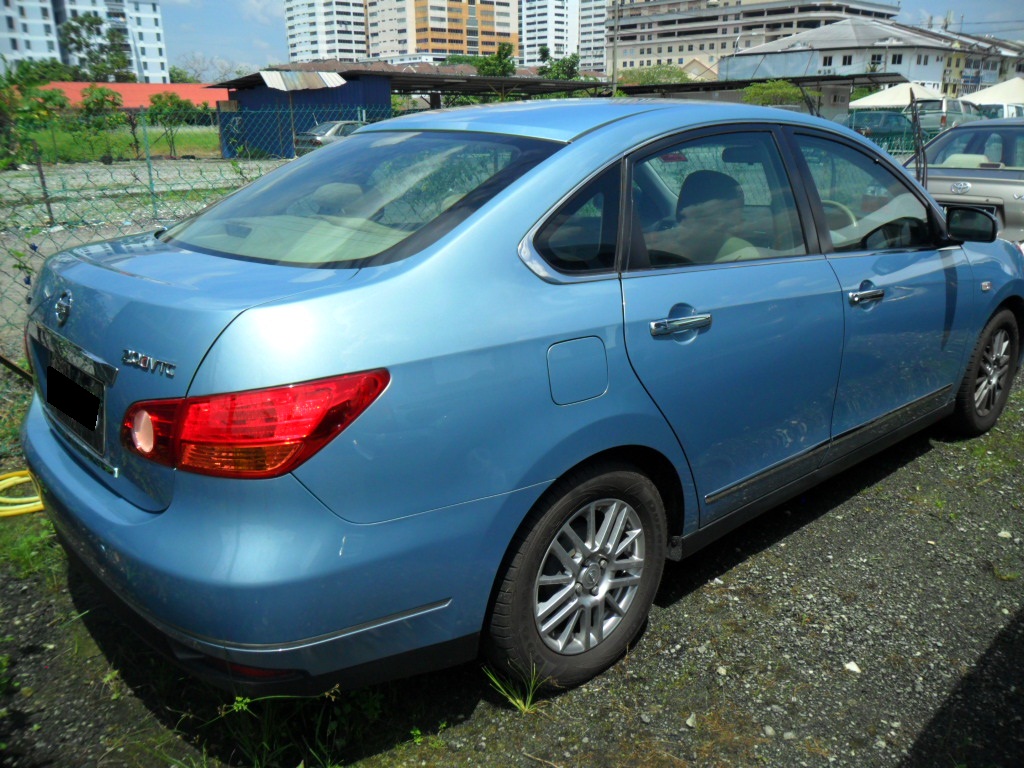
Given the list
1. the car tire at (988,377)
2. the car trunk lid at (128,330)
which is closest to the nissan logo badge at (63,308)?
the car trunk lid at (128,330)

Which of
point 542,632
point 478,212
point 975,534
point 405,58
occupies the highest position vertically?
point 405,58

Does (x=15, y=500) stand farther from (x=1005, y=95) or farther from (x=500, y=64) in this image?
(x=500, y=64)

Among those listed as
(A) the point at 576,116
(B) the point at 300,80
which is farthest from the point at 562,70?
(A) the point at 576,116

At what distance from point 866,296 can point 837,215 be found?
35cm

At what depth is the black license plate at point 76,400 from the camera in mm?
2129

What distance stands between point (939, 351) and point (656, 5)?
168 metres

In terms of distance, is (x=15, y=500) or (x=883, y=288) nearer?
(x=883, y=288)

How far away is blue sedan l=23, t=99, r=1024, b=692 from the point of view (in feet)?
6.03

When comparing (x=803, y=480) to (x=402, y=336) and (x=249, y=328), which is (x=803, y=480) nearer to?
(x=402, y=336)

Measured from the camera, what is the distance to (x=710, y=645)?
9.25 feet

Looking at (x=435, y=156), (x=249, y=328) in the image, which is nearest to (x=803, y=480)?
(x=435, y=156)

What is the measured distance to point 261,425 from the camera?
179 cm

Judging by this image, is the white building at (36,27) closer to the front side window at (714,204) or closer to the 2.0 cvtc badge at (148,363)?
the front side window at (714,204)

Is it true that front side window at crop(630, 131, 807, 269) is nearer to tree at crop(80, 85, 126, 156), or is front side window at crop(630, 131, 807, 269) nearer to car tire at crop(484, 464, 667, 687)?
car tire at crop(484, 464, 667, 687)
